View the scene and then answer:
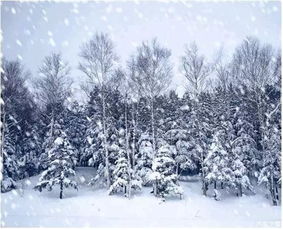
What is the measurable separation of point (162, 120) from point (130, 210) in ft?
36.1

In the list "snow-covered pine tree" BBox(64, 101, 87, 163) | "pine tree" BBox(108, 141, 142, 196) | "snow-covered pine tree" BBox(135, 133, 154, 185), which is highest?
"snow-covered pine tree" BBox(64, 101, 87, 163)

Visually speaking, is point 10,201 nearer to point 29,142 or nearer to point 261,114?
point 29,142

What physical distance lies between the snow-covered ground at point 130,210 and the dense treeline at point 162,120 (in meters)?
1.08

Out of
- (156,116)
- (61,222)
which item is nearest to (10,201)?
(61,222)

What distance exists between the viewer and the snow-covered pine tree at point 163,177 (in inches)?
986

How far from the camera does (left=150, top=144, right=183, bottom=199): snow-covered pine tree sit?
25047 mm

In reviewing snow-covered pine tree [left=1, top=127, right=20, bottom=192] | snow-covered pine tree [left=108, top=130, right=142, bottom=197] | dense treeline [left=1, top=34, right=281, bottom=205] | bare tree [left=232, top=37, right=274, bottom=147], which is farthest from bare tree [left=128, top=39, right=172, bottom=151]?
snow-covered pine tree [left=1, top=127, right=20, bottom=192]

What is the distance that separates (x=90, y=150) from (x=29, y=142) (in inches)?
316

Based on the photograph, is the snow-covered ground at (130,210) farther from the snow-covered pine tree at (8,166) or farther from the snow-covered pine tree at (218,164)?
the snow-covered pine tree at (218,164)

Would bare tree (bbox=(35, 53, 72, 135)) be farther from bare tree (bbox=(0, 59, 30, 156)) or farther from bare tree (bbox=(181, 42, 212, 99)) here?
bare tree (bbox=(181, 42, 212, 99))

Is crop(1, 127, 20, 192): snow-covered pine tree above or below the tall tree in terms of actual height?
below

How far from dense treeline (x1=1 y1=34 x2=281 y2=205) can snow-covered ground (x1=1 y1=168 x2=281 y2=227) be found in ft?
3.55

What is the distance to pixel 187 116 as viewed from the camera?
107 feet

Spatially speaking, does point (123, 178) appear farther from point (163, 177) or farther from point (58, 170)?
point (58, 170)
